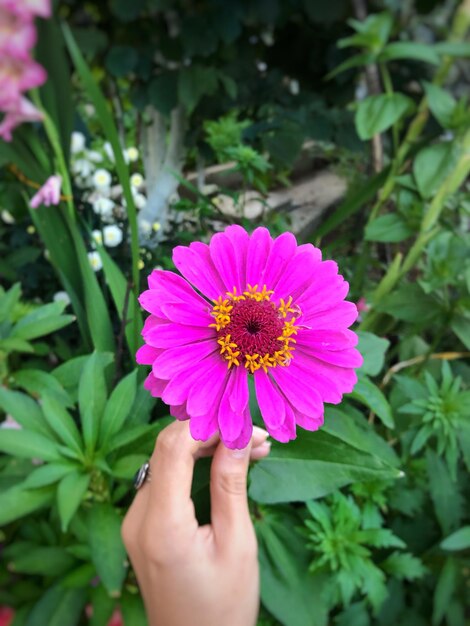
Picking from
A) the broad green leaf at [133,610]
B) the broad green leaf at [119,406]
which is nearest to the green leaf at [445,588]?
the broad green leaf at [133,610]

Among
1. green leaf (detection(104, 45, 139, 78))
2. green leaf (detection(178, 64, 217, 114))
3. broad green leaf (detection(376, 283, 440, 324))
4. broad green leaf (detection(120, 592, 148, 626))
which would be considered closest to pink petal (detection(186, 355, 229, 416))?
broad green leaf (detection(120, 592, 148, 626))

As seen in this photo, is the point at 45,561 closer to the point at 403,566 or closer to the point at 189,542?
the point at 189,542

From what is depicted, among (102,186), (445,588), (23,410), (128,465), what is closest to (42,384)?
(23,410)

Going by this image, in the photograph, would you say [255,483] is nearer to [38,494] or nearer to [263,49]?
[38,494]

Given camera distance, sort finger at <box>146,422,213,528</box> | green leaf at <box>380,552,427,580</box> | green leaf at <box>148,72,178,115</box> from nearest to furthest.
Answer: finger at <box>146,422,213,528</box> → green leaf at <box>380,552,427,580</box> → green leaf at <box>148,72,178,115</box>

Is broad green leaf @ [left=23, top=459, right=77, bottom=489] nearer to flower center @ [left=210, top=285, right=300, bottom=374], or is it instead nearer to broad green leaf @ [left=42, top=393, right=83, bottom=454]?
broad green leaf @ [left=42, top=393, right=83, bottom=454]

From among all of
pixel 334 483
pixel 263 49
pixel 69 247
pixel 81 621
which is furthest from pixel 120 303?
pixel 263 49

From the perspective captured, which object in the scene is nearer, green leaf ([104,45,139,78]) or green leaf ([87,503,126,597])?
green leaf ([87,503,126,597])
